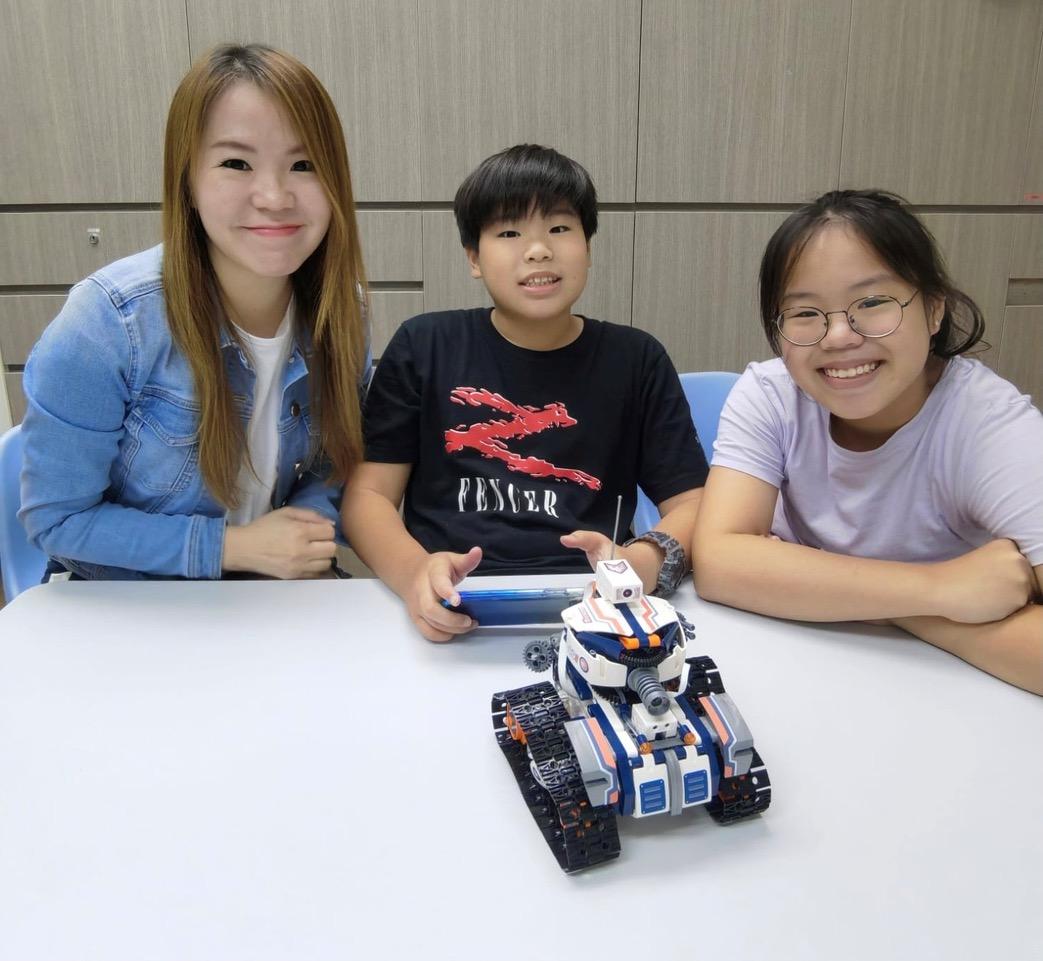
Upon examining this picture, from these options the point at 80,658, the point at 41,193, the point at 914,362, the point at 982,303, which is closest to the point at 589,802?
the point at 80,658

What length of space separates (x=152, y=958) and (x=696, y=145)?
2.43m

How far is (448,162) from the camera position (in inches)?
93.9

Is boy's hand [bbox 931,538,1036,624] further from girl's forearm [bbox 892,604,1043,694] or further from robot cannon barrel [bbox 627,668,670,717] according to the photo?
robot cannon barrel [bbox 627,668,670,717]

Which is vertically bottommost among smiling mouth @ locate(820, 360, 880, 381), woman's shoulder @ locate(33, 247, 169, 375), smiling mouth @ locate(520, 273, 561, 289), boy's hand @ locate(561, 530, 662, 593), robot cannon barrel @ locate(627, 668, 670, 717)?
boy's hand @ locate(561, 530, 662, 593)

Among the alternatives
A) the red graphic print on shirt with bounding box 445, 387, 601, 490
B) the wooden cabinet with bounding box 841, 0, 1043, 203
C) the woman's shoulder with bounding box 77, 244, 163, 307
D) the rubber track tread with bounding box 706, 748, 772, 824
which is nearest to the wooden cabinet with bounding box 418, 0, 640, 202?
the wooden cabinet with bounding box 841, 0, 1043, 203

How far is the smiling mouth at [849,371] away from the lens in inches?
38.3

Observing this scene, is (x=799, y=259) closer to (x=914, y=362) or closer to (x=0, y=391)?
(x=914, y=362)

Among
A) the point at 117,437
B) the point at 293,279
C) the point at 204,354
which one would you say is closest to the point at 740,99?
the point at 293,279

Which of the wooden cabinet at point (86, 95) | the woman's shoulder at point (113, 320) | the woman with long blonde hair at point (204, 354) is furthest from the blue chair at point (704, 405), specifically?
the wooden cabinet at point (86, 95)

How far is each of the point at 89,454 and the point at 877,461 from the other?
0.99 m

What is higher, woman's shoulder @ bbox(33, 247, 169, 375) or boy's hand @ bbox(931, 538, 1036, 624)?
Answer: woman's shoulder @ bbox(33, 247, 169, 375)

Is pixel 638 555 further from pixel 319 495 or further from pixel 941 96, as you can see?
pixel 941 96

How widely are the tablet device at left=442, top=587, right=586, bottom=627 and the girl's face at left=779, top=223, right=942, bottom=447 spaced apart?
40 centimetres

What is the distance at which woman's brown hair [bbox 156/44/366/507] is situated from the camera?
100 cm
